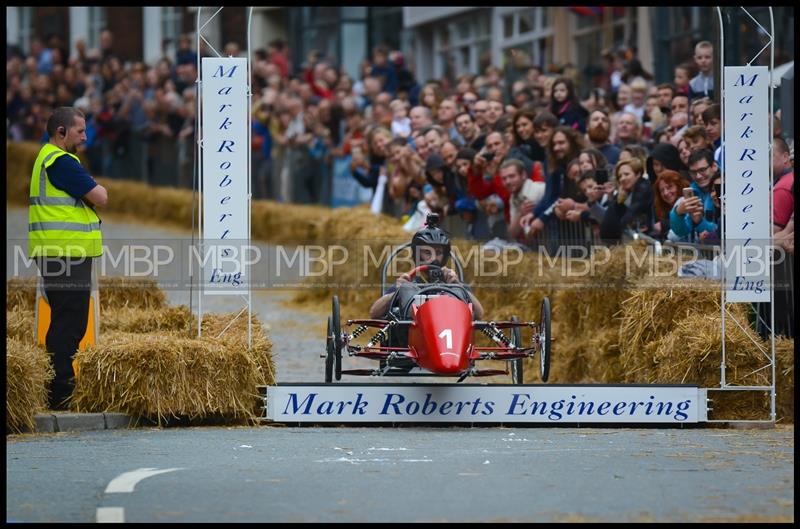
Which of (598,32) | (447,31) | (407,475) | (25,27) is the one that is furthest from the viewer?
(25,27)

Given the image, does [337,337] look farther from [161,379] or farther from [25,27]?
[25,27]

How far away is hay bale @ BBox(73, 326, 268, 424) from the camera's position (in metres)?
13.3

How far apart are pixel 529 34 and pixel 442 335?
2184cm

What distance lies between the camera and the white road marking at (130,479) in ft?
32.1

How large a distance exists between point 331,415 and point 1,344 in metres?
2.53

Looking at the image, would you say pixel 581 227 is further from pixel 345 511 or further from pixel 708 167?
pixel 345 511

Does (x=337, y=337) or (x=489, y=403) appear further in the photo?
(x=337, y=337)

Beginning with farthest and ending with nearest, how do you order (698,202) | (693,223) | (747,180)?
(693,223) < (698,202) < (747,180)

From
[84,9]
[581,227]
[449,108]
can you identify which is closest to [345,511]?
[581,227]

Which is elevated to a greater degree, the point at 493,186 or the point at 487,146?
the point at 487,146

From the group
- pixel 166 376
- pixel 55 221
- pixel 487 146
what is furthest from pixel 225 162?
pixel 487 146

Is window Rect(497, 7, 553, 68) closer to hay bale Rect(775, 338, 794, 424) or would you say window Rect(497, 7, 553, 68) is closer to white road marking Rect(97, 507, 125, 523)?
hay bale Rect(775, 338, 794, 424)

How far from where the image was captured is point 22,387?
12.7 metres

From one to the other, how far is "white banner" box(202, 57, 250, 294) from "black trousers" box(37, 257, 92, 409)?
3.39ft
